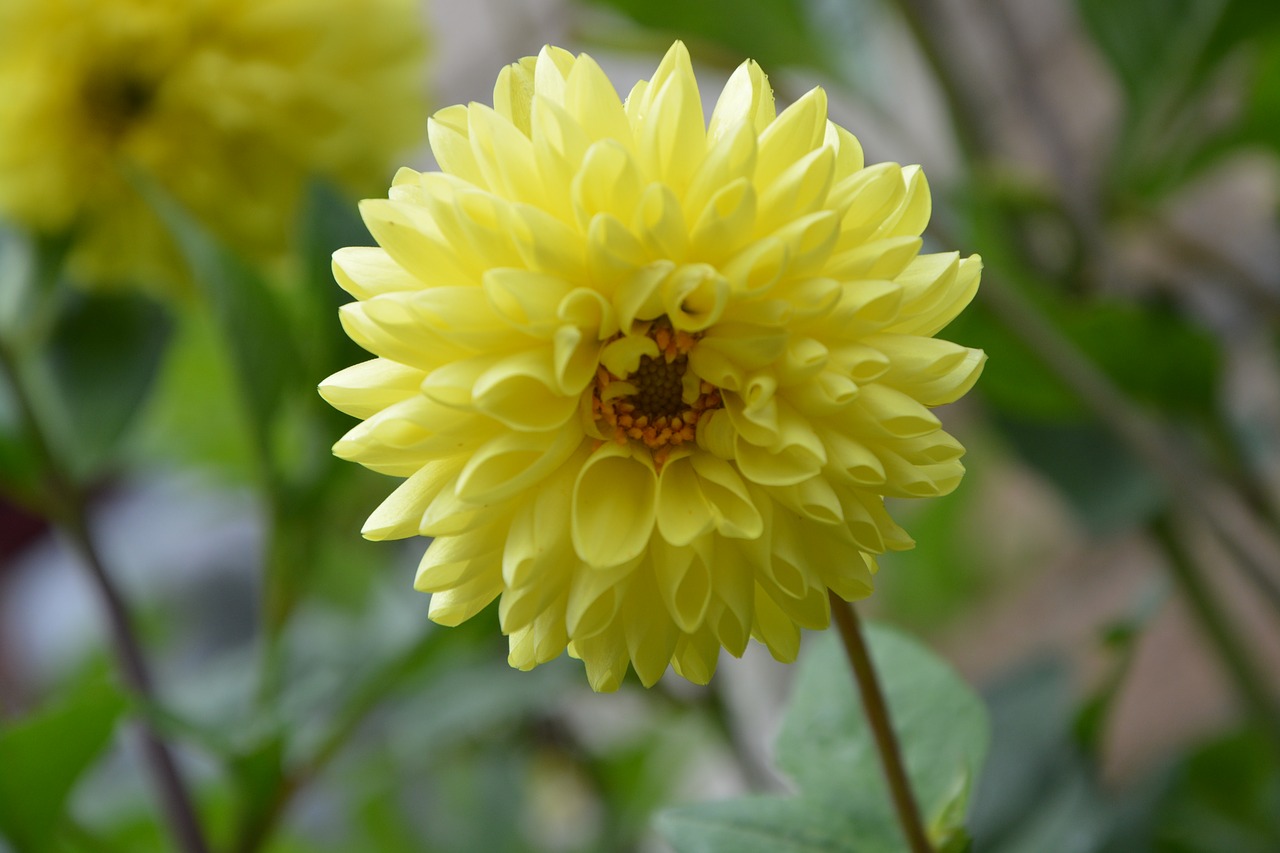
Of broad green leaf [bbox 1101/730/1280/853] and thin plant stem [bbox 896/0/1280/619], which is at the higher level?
thin plant stem [bbox 896/0/1280/619]

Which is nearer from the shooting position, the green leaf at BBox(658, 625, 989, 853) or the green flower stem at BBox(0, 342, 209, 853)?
the green leaf at BBox(658, 625, 989, 853)

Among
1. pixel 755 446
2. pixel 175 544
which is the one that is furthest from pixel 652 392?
pixel 175 544

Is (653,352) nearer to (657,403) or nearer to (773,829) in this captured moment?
(657,403)

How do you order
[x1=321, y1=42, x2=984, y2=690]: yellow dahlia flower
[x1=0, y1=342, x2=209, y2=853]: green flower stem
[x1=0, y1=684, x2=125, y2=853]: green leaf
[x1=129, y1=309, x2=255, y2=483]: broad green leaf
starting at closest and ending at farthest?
[x1=321, y1=42, x2=984, y2=690]: yellow dahlia flower → [x1=0, y1=684, x2=125, y2=853]: green leaf → [x1=0, y1=342, x2=209, y2=853]: green flower stem → [x1=129, y1=309, x2=255, y2=483]: broad green leaf

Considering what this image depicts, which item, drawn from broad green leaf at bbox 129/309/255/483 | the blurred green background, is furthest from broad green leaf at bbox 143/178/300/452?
broad green leaf at bbox 129/309/255/483

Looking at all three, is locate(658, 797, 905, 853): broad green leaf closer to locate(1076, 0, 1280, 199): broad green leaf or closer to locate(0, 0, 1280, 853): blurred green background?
locate(0, 0, 1280, 853): blurred green background

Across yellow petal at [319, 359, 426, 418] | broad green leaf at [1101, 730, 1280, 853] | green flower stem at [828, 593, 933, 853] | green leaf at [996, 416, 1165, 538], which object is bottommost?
broad green leaf at [1101, 730, 1280, 853]

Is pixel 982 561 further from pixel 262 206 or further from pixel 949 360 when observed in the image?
pixel 949 360
